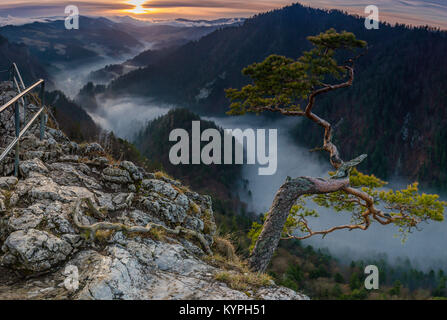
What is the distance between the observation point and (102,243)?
673cm

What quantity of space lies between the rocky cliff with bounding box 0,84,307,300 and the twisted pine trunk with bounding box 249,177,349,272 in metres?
1.57

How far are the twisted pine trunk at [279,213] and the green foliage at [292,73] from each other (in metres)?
4.71

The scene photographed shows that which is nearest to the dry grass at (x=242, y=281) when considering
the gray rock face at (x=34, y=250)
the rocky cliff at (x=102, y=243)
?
the rocky cliff at (x=102, y=243)

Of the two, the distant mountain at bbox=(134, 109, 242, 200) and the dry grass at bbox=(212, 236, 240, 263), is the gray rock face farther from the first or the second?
the distant mountain at bbox=(134, 109, 242, 200)

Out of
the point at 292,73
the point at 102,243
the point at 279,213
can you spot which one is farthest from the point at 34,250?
the point at 292,73

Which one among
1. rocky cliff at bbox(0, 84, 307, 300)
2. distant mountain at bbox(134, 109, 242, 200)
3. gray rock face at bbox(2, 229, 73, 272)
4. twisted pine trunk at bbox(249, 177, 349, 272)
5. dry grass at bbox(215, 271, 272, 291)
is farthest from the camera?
distant mountain at bbox(134, 109, 242, 200)

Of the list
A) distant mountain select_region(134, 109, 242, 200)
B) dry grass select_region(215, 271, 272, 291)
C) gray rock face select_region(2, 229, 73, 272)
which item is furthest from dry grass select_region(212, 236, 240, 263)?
distant mountain select_region(134, 109, 242, 200)

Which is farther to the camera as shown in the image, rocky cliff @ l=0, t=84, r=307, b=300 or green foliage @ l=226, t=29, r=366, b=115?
green foliage @ l=226, t=29, r=366, b=115

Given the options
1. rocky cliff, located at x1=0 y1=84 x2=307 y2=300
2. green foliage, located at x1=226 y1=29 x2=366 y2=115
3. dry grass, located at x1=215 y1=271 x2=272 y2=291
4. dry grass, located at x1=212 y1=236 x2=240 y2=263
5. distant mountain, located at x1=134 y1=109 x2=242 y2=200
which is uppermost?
green foliage, located at x1=226 y1=29 x2=366 y2=115

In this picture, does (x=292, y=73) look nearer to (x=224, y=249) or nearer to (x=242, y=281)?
(x=224, y=249)

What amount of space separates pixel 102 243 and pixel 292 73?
1036cm

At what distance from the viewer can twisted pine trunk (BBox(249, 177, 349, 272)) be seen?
33.2ft

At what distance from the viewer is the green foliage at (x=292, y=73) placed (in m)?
13.9
